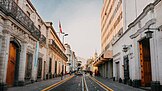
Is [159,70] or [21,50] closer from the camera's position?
[159,70]

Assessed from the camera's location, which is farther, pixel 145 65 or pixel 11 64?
pixel 145 65

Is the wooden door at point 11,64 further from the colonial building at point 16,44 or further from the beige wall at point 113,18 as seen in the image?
the beige wall at point 113,18

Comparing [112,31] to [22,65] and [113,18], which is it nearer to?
[113,18]

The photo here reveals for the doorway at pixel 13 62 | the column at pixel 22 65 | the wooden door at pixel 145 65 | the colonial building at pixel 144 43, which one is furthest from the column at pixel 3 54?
the wooden door at pixel 145 65

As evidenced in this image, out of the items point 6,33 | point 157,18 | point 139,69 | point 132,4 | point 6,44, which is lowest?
point 139,69

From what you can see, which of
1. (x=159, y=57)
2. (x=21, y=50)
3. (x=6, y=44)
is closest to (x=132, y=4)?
(x=159, y=57)

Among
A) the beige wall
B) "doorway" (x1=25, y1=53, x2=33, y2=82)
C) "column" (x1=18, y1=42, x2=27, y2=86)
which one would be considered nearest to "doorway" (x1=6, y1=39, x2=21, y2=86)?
"column" (x1=18, y1=42, x2=27, y2=86)

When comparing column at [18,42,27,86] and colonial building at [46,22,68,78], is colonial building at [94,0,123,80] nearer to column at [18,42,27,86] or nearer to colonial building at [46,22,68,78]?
colonial building at [46,22,68,78]

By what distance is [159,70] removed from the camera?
12273mm

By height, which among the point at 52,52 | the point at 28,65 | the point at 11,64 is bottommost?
the point at 28,65

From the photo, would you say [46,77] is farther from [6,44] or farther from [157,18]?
[157,18]

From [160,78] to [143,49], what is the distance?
203 inches

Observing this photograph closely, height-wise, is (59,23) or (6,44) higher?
(59,23)

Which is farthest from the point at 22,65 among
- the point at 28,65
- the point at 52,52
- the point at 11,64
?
the point at 52,52
